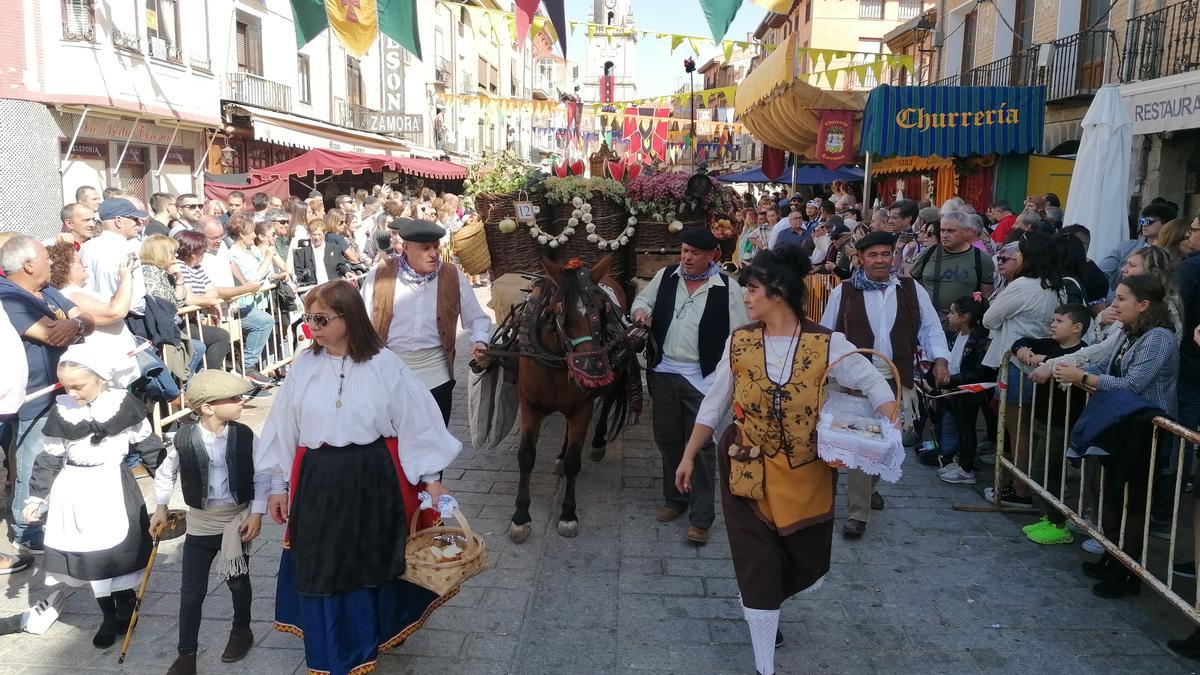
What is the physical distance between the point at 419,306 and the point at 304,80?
23067 millimetres

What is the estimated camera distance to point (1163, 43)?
11.3m

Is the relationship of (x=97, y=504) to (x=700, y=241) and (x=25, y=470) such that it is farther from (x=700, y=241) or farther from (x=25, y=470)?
(x=700, y=241)

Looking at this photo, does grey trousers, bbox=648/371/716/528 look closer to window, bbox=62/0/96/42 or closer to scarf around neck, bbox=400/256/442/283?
scarf around neck, bbox=400/256/442/283

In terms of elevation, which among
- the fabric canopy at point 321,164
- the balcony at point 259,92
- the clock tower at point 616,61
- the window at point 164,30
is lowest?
the fabric canopy at point 321,164

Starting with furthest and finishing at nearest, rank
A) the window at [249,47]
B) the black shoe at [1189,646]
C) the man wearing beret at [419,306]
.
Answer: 1. the window at [249,47]
2. the man wearing beret at [419,306]
3. the black shoe at [1189,646]

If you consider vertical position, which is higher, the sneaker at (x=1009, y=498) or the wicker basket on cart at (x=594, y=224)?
the wicker basket on cart at (x=594, y=224)

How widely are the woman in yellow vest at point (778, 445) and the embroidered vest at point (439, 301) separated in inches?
82.8

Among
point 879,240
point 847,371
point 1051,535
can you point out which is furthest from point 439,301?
point 1051,535

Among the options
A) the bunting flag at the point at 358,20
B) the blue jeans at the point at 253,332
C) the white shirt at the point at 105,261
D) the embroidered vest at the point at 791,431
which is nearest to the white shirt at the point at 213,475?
the embroidered vest at the point at 791,431

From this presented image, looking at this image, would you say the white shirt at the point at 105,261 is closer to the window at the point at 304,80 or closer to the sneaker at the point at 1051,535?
the sneaker at the point at 1051,535

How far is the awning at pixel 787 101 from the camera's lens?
11578 mm

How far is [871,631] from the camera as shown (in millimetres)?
4027

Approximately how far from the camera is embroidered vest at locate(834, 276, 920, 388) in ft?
16.7

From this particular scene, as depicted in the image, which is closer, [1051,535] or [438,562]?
[438,562]
